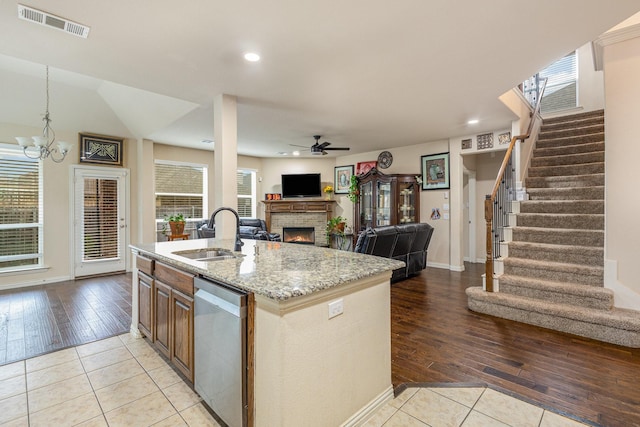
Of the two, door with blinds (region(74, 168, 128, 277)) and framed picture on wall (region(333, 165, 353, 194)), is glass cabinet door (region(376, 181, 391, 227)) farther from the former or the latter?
door with blinds (region(74, 168, 128, 277))

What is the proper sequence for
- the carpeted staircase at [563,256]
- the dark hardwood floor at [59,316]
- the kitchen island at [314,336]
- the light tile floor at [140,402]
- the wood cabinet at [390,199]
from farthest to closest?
the wood cabinet at [390,199], the carpeted staircase at [563,256], the dark hardwood floor at [59,316], the light tile floor at [140,402], the kitchen island at [314,336]

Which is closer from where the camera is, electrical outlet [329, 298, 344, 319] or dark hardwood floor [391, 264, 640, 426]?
electrical outlet [329, 298, 344, 319]

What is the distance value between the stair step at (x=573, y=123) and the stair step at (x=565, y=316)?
4041mm

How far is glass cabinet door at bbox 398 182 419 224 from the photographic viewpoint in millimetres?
6348

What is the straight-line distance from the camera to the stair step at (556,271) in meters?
3.26

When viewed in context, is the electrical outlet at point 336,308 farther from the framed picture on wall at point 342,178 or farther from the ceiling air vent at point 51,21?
the framed picture on wall at point 342,178

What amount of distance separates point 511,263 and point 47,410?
179 inches

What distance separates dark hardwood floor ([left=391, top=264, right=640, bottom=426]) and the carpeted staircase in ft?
0.51

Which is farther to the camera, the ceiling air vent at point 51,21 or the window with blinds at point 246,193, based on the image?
the window with blinds at point 246,193

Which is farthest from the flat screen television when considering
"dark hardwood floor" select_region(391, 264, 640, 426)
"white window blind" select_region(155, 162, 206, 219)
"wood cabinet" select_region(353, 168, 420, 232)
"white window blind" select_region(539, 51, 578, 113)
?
"white window blind" select_region(539, 51, 578, 113)

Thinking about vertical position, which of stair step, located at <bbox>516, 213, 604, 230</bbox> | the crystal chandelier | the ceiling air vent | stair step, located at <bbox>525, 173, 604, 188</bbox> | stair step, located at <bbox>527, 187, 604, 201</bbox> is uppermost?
the ceiling air vent

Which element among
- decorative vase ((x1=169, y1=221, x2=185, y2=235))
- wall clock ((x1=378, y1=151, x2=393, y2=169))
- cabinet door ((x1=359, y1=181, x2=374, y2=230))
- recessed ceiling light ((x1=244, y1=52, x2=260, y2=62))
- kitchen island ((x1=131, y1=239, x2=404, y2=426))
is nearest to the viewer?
kitchen island ((x1=131, y1=239, x2=404, y2=426))

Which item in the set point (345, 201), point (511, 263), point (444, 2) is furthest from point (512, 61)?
point (345, 201)

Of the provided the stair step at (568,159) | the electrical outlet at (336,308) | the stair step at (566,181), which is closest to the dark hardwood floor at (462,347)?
the electrical outlet at (336,308)
